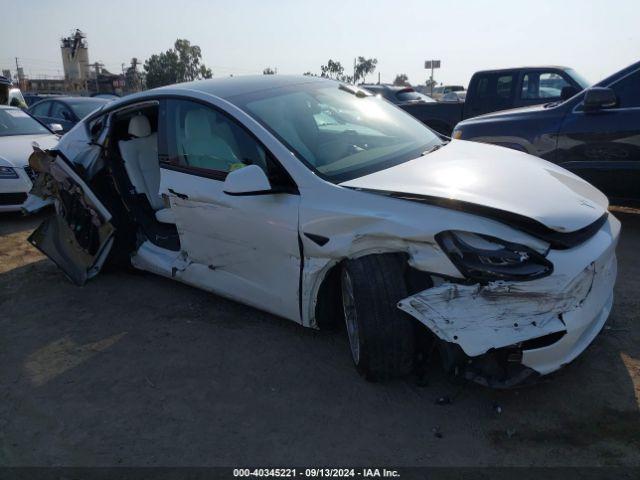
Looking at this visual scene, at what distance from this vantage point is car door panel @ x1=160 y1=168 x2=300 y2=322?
3064 mm

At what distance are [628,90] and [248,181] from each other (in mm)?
4024

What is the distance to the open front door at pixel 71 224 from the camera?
177 inches

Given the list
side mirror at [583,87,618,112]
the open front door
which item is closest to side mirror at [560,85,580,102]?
side mirror at [583,87,618,112]

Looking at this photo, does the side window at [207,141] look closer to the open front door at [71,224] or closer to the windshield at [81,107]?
the open front door at [71,224]

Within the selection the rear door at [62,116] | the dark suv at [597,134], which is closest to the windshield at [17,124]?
the rear door at [62,116]

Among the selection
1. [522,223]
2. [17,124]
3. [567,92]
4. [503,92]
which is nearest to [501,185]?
[522,223]

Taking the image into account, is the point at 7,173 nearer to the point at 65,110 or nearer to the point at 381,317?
the point at 65,110

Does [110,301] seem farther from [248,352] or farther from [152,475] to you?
[152,475]

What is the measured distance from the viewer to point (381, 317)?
2611 mm

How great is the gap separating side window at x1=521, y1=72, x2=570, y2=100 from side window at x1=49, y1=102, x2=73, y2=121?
8889 mm

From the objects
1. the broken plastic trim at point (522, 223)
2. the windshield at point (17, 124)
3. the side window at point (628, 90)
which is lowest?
the broken plastic trim at point (522, 223)

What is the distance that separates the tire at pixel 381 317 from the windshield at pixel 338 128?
588mm

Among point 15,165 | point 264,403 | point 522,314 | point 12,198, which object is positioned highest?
point 15,165

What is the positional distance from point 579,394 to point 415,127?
2220mm
